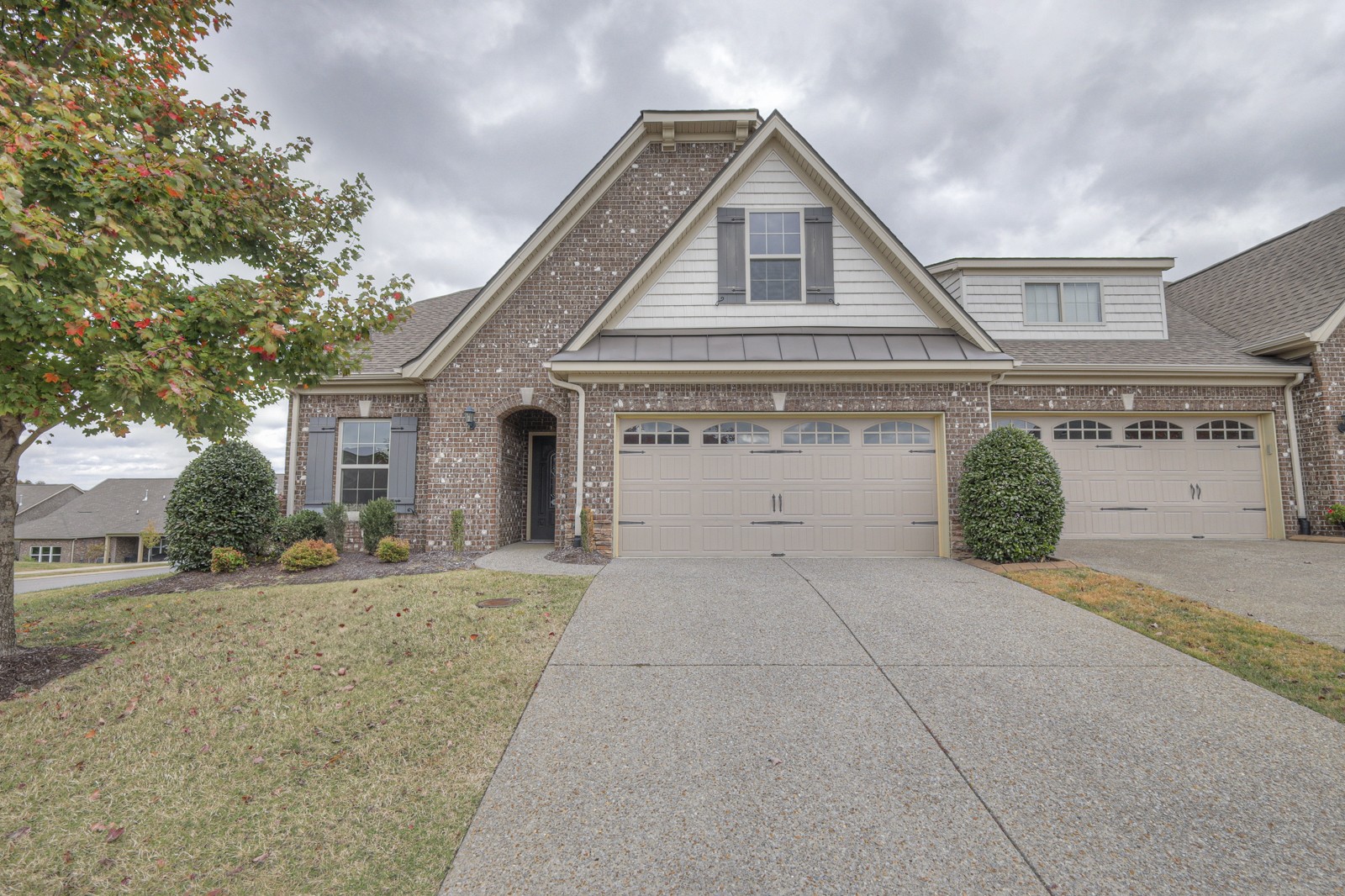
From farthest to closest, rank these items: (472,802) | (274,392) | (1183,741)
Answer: (274,392), (1183,741), (472,802)

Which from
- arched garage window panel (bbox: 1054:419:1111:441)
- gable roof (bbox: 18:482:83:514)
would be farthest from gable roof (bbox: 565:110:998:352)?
gable roof (bbox: 18:482:83:514)

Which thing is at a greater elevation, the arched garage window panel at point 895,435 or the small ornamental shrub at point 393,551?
the arched garage window panel at point 895,435

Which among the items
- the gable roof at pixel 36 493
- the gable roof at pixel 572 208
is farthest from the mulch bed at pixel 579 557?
the gable roof at pixel 36 493

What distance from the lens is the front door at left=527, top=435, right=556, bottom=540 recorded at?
1256 cm

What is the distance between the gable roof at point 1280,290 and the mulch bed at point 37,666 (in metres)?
18.0

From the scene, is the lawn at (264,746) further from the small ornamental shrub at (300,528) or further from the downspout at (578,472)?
the small ornamental shrub at (300,528)

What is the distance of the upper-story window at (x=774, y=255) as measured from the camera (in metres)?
10.3

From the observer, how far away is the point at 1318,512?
10.4 metres

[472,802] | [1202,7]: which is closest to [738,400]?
[472,802]

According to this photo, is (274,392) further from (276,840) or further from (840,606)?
(840,606)

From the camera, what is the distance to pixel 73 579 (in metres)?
10.2

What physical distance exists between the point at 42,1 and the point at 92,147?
228 cm

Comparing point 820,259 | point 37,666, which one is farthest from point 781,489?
point 37,666

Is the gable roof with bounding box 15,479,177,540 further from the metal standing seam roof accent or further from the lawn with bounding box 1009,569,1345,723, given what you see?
the lawn with bounding box 1009,569,1345,723
